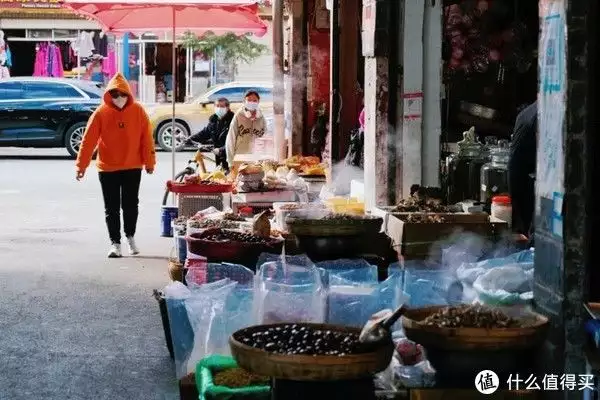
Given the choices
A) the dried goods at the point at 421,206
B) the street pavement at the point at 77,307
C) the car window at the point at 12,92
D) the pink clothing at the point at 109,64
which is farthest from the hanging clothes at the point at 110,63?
the dried goods at the point at 421,206

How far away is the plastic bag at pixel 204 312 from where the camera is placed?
578 centimetres

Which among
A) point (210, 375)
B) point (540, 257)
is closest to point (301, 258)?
point (210, 375)

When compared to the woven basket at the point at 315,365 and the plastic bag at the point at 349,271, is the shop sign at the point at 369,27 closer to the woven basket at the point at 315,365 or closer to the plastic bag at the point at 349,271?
the plastic bag at the point at 349,271

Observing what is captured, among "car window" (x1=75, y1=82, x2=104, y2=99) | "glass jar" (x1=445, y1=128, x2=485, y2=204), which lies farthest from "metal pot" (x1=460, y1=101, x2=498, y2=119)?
"car window" (x1=75, y1=82, x2=104, y2=99)

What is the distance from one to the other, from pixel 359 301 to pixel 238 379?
0.95m

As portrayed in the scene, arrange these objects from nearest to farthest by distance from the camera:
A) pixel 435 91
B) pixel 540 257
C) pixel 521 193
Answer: pixel 540 257 → pixel 521 193 → pixel 435 91

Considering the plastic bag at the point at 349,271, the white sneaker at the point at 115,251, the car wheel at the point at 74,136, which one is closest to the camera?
the plastic bag at the point at 349,271

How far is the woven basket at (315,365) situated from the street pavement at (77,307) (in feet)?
7.86

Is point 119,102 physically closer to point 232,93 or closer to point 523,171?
point 523,171

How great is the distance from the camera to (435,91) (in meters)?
8.82

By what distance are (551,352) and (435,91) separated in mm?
4249

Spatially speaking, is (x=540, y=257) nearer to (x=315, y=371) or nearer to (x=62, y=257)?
(x=315, y=371)

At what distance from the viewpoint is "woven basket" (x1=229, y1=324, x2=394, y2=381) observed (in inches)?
170

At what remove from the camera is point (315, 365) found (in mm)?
4309
